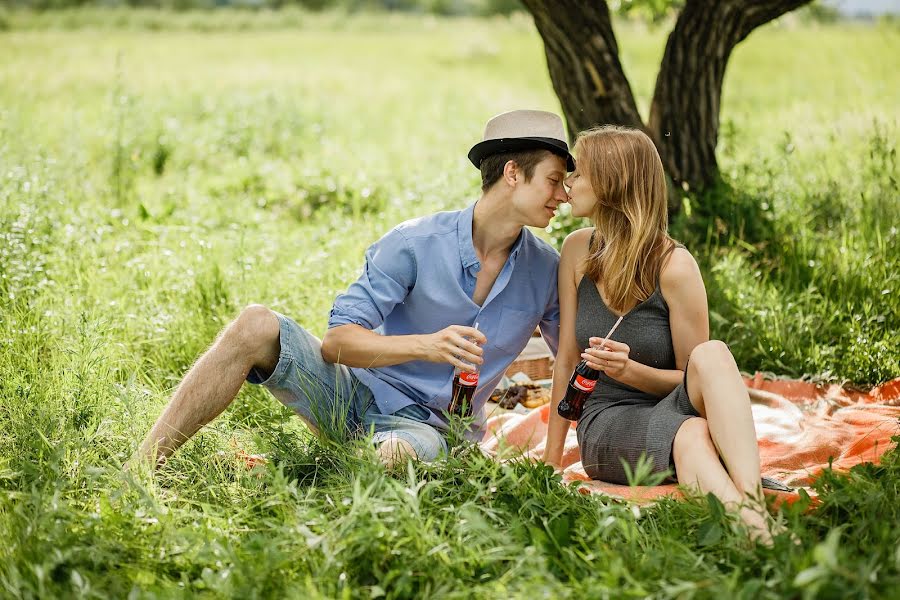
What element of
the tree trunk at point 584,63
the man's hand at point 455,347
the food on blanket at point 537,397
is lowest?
the food on blanket at point 537,397

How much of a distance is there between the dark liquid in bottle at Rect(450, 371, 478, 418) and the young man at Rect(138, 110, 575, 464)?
68mm

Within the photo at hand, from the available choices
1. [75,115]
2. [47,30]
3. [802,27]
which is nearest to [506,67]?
[802,27]

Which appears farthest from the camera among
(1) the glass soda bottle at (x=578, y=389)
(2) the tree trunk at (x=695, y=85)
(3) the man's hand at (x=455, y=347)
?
(2) the tree trunk at (x=695, y=85)

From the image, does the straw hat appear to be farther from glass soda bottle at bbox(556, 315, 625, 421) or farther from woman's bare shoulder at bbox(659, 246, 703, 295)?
glass soda bottle at bbox(556, 315, 625, 421)

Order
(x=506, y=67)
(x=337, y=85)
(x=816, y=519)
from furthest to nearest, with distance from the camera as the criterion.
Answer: (x=506, y=67) < (x=337, y=85) < (x=816, y=519)

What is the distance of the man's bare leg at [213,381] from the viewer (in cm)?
361

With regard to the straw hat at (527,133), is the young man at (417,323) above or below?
below

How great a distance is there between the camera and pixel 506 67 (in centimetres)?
2067

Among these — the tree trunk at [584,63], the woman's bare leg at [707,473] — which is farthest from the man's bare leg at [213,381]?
the tree trunk at [584,63]

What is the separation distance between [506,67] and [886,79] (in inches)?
411

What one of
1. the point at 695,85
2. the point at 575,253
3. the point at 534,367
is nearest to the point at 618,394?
the point at 575,253

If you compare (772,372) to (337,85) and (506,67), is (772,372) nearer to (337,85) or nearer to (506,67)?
(337,85)

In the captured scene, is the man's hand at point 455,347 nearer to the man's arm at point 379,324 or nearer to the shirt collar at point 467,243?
the man's arm at point 379,324

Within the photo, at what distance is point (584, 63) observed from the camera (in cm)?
634
